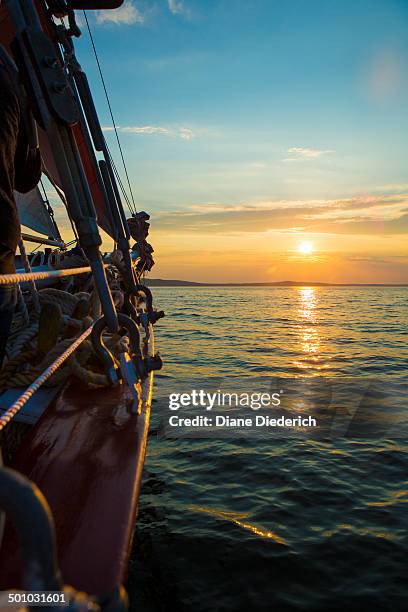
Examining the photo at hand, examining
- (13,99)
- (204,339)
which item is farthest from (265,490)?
(204,339)

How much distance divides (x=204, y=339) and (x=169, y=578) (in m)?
14.9

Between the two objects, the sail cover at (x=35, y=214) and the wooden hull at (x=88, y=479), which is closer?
the wooden hull at (x=88, y=479)

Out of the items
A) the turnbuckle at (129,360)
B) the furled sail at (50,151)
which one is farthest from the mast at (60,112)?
the furled sail at (50,151)

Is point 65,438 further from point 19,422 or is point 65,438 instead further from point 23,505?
point 23,505

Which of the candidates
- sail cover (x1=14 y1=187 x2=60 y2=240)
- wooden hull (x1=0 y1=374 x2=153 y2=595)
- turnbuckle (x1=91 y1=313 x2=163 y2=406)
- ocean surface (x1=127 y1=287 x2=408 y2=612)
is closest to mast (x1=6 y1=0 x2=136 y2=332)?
turnbuckle (x1=91 y1=313 x2=163 y2=406)

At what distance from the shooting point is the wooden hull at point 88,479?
4.79 ft

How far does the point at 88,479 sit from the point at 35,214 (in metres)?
13.6

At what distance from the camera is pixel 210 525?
14.0 feet

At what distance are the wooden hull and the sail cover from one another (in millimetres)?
11253

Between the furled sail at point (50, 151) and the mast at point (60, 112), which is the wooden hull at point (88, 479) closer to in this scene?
the mast at point (60, 112)

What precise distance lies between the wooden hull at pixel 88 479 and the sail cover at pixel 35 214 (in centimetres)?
1125

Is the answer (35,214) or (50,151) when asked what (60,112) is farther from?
(35,214)

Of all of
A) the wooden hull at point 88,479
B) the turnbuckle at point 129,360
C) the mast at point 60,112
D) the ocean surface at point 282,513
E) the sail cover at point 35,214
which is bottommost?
the ocean surface at point 282,513

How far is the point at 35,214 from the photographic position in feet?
46.6
